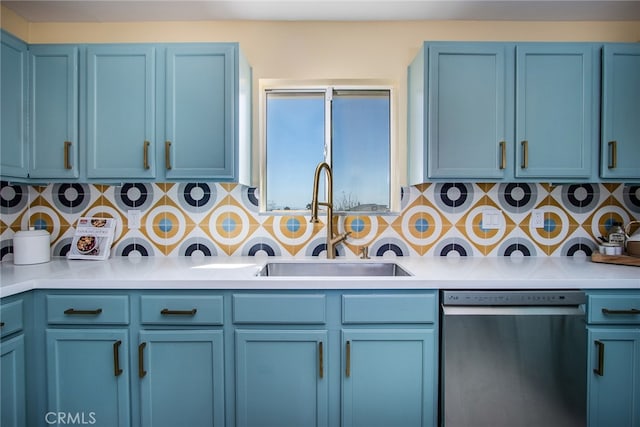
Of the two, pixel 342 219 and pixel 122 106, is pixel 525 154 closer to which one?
pixel 342 219

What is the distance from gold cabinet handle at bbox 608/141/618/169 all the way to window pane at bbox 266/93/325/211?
1652 millimetres

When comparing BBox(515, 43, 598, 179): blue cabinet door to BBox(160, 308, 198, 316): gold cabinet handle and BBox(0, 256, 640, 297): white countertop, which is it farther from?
BBox(160, 308, 198, 316): gold cabinet handle

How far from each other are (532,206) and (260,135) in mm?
1852

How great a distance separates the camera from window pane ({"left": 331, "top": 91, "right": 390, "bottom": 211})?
233cm

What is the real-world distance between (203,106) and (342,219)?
108cm

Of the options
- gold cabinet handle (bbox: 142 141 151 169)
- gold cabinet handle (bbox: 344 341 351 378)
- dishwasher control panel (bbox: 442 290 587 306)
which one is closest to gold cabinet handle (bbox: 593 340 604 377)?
dishwasher control panel (bbox: 442 290 587 306)

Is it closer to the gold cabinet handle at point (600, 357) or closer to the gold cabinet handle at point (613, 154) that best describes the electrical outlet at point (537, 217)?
the gold cabinet handle at point (613, 154)

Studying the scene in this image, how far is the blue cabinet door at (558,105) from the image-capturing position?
75.2 inches

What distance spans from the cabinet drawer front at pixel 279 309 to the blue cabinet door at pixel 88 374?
563 mm

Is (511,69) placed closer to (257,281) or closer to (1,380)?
(257,281)

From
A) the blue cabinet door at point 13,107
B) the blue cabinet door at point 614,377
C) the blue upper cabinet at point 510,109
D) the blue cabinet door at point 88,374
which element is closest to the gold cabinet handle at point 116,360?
the blue cabinet door at point 88,374

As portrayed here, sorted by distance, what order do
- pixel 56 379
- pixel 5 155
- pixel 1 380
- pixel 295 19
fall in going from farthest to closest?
pixel 295 19, pixel 5 155, pixel 56 379, pixel 1 380

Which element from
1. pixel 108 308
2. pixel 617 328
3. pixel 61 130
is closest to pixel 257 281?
pixel 108 308

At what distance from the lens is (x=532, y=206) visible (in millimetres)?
2268
